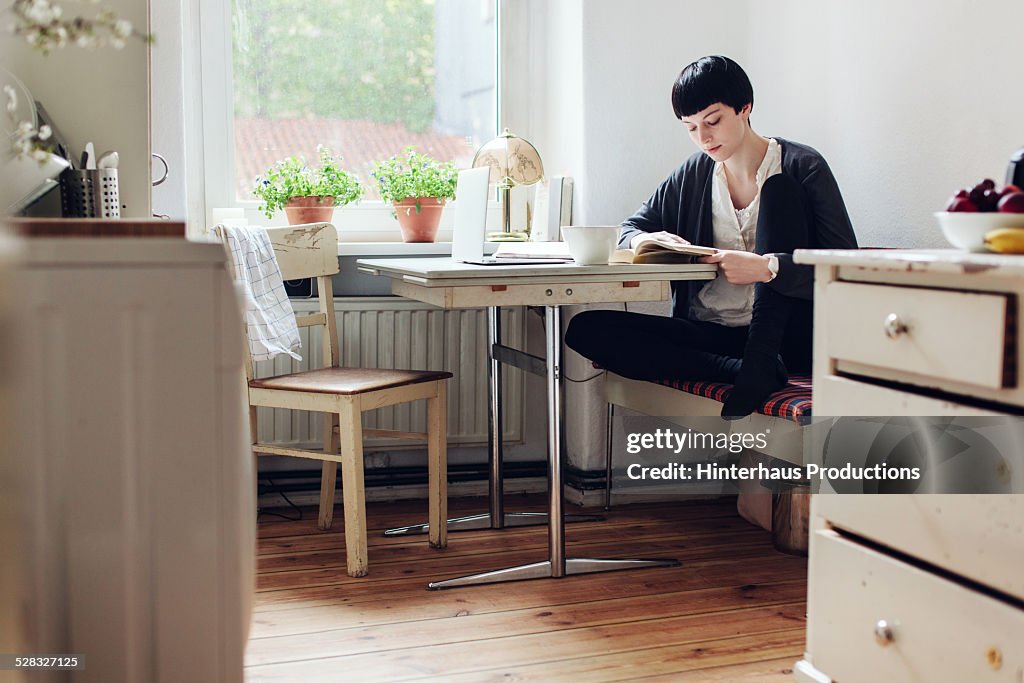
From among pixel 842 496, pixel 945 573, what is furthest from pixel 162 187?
pixel 945 573

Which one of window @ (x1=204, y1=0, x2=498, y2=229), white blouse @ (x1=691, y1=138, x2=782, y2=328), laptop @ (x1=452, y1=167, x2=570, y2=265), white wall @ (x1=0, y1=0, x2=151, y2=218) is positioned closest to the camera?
white wall @ (x1=0, y1=0, x2=151, y2=218)

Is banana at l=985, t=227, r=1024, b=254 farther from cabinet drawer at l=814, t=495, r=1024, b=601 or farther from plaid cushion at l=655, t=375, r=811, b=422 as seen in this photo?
plaid cushion at l=655, t=375, r=811, b=422

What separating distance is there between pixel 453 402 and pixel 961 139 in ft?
4.88

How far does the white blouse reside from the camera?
2398mm

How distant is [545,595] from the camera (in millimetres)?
2174

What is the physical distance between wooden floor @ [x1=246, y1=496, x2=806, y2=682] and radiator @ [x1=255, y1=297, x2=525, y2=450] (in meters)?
0.30

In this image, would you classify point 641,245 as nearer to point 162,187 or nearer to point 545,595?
point 545,595

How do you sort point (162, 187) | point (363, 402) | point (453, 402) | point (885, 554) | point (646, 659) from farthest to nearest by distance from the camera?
1. point (453, 402)
2. point (162, 187)
3. point (363, 402)
4. point (646, 659)
5. point (885, 554)

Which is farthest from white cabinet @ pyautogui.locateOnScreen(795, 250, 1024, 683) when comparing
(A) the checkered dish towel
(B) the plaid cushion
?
(A) the checkered dish towel

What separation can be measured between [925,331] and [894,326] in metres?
0.05

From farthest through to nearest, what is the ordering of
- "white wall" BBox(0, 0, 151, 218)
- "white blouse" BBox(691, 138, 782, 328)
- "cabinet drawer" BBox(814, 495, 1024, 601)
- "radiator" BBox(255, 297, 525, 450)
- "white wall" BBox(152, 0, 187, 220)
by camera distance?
1. "radiator" BBox(255, 297, 525, 450)
2. "white wall" BBox(152, 0, 187, 220)
3. "white blouse" BBox(691, 138, 782, 328)
4. "white wall" BBox(0, 0, 151, 218)
5. "cabinet drawer" BBox(814, 495, 1024, 601)

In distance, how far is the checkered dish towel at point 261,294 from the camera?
242cm

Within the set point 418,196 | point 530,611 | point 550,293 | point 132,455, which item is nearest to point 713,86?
point 550,293

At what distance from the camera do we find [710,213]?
2.48 m
